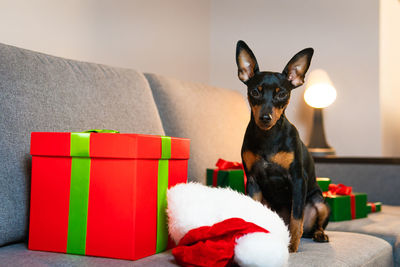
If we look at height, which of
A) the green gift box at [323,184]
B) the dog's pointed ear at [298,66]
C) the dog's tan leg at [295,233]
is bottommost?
the dog's tan leg at [295,233]

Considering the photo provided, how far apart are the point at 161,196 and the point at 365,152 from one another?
2188mm

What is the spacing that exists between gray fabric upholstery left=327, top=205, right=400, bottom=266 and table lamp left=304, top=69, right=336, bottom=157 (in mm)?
878

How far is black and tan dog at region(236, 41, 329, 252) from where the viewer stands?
1.18 meters

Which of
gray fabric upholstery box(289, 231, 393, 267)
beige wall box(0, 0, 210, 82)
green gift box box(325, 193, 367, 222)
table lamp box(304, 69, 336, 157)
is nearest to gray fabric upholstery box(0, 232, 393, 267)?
gray fabric upholstery box(289, 231, 393, 267)

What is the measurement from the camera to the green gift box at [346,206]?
1.69 meters

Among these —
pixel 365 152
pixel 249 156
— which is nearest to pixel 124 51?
pixel 249 156

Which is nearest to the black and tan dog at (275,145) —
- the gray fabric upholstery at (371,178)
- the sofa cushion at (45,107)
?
the sofa cushion at (45,107)

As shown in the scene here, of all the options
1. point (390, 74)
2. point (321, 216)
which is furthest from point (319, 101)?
point (321, 216)

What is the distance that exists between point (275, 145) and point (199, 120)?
2.57 ft

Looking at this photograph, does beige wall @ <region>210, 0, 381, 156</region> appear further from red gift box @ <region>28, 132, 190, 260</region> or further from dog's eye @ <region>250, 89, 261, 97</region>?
red gift box @ <region>28, 132, 190, 260</region>

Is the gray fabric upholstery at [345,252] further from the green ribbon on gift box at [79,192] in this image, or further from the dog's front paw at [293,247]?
the green ribbon on gift box at [79,192]

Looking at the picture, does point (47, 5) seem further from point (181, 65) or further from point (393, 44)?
point (393, 44)

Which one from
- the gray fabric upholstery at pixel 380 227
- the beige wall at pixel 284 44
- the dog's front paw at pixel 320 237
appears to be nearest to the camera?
the dog's front paw at pixel 320 237

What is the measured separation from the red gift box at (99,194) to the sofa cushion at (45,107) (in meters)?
0.08
